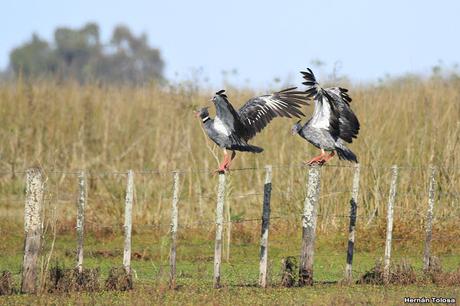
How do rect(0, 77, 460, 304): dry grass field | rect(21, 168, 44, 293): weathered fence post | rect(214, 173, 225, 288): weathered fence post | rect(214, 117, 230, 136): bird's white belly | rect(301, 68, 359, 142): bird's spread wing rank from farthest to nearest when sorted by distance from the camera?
rect(0, 77, 460, 304): dry grass field → rect(214, 117, 230, 136): bird's white belly → rect(301, 68, 359, 142): bird's spread wing → rect(214, 173, 225, 288): weathered fence post → rect(21, 168, 44, 293): weathered fence post

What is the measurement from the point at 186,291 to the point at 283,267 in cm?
120

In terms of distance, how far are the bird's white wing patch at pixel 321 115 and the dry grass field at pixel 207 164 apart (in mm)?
2005

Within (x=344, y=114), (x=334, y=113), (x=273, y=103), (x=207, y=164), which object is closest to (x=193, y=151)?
(x=207, y=164)

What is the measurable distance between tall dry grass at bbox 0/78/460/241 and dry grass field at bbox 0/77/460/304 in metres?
0.03

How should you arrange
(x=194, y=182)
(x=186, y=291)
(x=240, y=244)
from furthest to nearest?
(x=194, y=182) → (x=240, y=244) → (x=186, y=291)

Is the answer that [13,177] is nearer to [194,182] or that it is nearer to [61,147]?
[61,147]

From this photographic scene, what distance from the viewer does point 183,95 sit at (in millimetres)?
19578

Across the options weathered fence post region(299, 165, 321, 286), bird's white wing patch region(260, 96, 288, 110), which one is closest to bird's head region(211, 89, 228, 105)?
weathered fence post region(299, 165, 321, 286)

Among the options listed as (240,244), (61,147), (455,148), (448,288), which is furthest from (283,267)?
(61,147)

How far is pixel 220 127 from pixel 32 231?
110 inches

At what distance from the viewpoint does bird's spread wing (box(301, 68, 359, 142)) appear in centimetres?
1193

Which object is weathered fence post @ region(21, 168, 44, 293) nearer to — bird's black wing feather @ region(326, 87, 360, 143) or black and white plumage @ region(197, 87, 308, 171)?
black and white plumage @ region(197, 87, 308, 171)

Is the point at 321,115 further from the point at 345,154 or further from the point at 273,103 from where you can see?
the point at 273,103

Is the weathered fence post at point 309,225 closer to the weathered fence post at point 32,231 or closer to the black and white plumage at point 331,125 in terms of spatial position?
the black and white plumage at point 331,125
